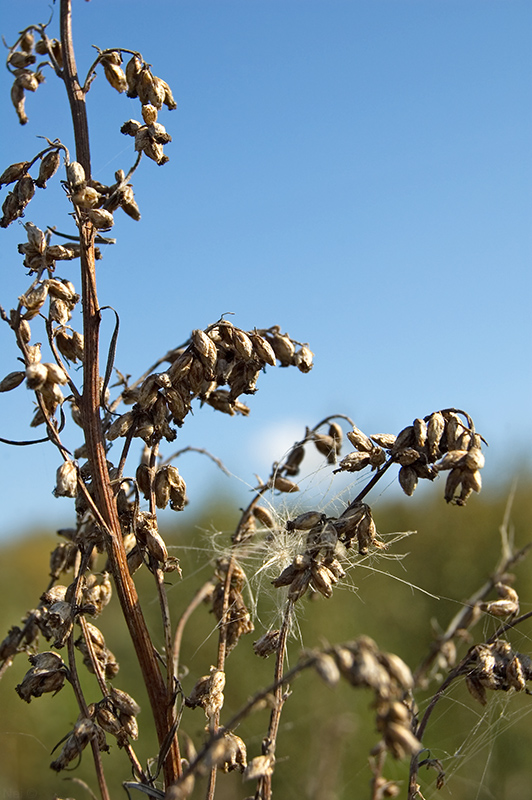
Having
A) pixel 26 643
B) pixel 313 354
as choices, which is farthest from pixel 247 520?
pixel 26 643

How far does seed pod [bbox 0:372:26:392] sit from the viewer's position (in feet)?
3.87

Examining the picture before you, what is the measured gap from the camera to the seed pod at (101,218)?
1119 mm

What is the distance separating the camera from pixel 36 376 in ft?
3.43

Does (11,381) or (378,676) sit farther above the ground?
(11,381)

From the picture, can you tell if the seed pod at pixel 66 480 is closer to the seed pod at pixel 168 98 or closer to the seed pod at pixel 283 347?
the seed pod at pixel 283 347

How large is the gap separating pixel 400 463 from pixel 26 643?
86 centimetres

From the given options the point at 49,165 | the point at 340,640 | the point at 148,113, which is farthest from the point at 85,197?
the point at 340,640

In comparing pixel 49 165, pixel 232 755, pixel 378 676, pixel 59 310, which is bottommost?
pixel 232 755

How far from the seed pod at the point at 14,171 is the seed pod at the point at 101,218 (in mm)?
194

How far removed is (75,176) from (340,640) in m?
5.65

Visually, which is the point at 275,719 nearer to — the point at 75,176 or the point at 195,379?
the point at 195,379

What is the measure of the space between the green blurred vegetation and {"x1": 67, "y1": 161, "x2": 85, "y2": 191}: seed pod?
3.24 metres

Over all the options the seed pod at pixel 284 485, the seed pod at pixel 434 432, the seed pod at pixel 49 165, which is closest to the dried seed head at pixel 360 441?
the seed pod at pixel 434 432

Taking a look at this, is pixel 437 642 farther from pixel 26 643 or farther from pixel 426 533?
pixel 426 533
